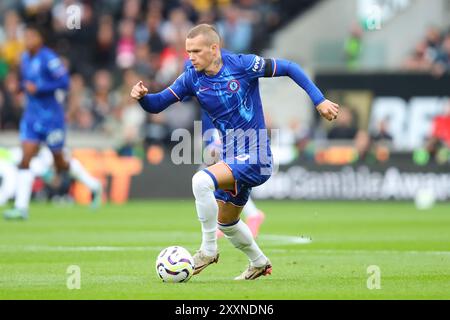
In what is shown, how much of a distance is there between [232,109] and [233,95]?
0.12 meters

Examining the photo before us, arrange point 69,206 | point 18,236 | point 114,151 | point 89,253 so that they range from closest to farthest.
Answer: point 89,253, point 18,236, point 69,206, point 114,151

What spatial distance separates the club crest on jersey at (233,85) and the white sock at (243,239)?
116cm

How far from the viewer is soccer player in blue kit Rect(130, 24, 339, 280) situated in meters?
9.27

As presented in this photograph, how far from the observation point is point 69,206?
69.7 ft

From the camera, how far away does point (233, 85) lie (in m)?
9.44

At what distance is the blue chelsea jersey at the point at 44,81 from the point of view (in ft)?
54.7

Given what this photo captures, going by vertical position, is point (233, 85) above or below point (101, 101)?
below

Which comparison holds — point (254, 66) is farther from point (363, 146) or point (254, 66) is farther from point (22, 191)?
point (363, 146)

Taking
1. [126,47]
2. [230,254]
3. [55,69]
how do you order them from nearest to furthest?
[230,254] < [55,69] < [126,47]

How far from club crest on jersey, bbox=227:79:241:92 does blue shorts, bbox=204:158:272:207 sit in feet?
2.06

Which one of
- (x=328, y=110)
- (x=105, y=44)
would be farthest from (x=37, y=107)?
(x=105, y=44)
